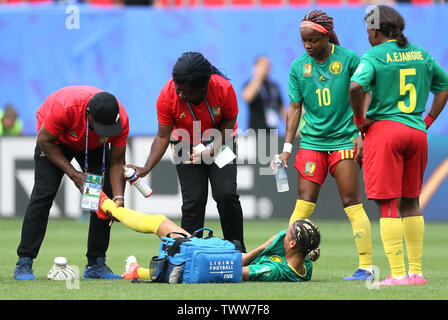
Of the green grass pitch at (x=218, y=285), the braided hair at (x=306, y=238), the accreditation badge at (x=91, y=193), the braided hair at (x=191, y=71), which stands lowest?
the green grass pitch at (x=218, y=285)

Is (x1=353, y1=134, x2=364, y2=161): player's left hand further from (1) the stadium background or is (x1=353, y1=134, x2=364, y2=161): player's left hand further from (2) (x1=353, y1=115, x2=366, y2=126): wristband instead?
(1) the stadium background

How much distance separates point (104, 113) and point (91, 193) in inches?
30.3

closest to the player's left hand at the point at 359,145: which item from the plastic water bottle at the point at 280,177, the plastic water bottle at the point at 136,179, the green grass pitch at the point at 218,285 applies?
the plastic water bottle at the point at 280,177

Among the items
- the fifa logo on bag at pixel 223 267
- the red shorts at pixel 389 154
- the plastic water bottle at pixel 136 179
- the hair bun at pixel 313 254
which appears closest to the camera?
the red shorts at pixel 389 154

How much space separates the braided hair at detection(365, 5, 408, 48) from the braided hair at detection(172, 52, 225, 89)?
1595 millimetres

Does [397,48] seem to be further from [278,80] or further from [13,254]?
[278,80]

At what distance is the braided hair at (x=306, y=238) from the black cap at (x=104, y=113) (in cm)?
177

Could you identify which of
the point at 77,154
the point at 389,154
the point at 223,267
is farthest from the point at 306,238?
the point at 77,154

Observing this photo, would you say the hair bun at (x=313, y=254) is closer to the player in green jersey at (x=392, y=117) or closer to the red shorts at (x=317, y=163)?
the player in green jersey at (x=392, y=117)

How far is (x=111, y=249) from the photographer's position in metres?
12.1

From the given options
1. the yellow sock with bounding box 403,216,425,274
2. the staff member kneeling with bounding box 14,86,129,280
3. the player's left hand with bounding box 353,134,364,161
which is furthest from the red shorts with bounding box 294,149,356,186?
the staff member kneeling with bounding box 14,86,129,280

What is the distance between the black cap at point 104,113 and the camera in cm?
815
